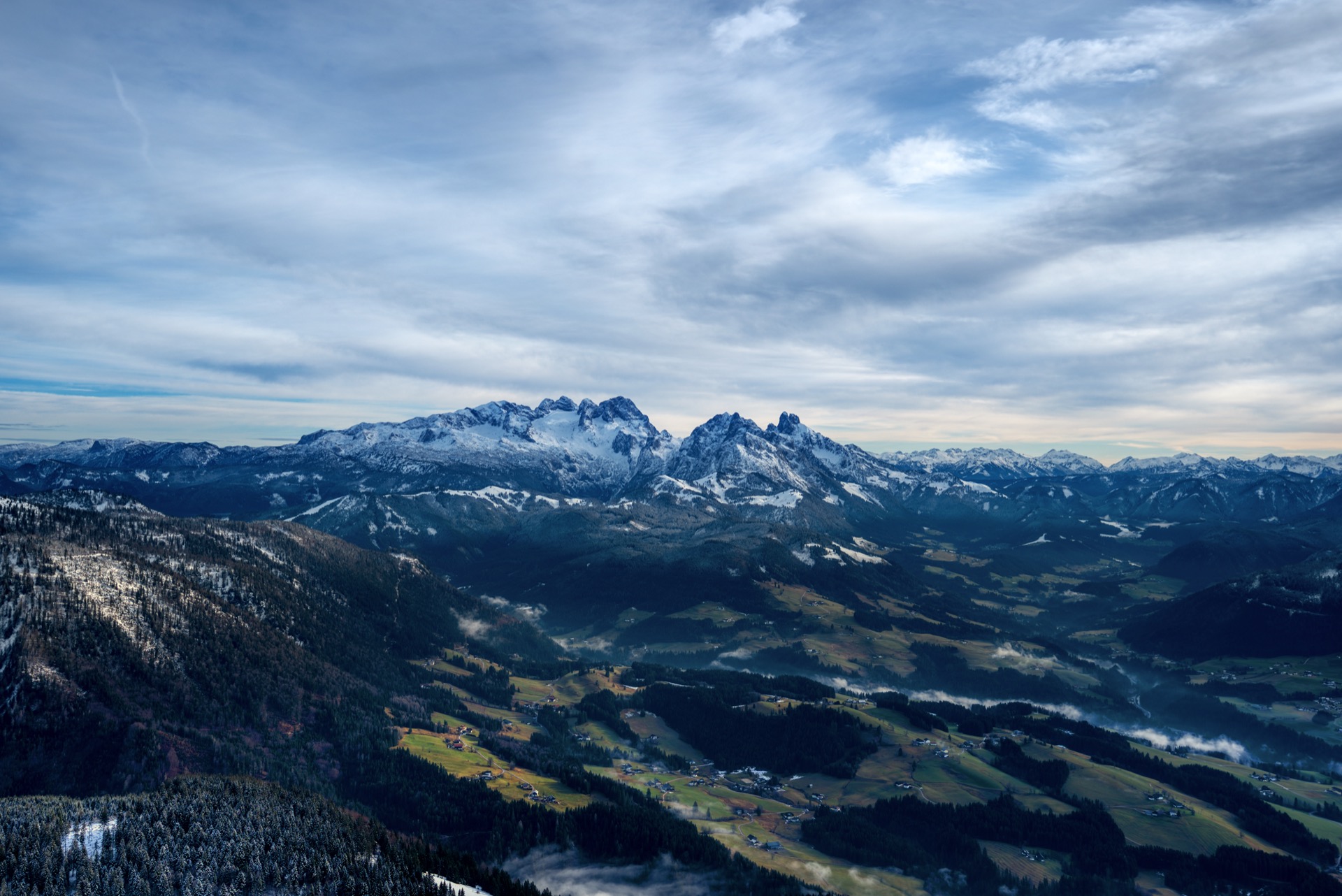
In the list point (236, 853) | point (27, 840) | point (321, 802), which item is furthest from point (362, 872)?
point (27, 840)

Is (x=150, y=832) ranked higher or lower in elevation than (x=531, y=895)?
higher

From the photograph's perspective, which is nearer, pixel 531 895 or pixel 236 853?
pixel 236 853

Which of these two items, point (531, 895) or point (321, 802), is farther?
point (321, 802)

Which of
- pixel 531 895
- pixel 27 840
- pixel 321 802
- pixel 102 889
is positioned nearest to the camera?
pixel 102 889

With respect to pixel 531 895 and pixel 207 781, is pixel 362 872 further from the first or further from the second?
pixel 207 781

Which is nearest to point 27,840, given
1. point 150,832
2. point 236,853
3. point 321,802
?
point 150,832

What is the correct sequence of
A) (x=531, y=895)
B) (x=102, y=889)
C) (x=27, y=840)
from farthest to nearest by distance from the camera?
(x=531, y=895) < (x=27, y=840) < (x=102, y=889)

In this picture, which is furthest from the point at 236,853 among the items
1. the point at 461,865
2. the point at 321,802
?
the point at 461,865

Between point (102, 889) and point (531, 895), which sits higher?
point (102, 889)

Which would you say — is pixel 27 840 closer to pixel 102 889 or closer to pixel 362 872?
pixel 102 889
